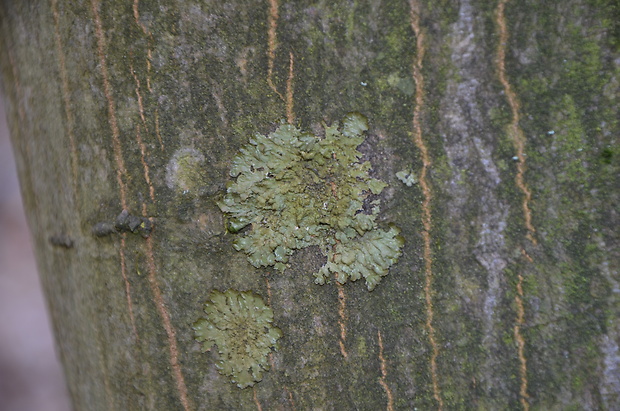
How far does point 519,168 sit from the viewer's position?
874mm

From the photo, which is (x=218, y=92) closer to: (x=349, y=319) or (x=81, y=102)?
(x=81, y=102)

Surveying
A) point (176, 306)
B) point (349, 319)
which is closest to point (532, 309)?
point (349, 319)

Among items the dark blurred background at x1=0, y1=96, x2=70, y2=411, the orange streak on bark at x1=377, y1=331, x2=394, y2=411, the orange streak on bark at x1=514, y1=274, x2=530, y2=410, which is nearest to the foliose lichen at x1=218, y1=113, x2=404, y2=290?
the orange streak on bark at x1=377, y1=331, x2=394, y2=411

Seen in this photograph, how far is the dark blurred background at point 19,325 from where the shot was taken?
11.7 feet

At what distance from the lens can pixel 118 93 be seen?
882 mm

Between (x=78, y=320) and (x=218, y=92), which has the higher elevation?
(x=218, y=92)

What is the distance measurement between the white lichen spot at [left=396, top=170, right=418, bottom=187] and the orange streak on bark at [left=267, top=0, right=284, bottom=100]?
27 centimetres

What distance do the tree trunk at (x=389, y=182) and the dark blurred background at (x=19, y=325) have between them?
3239 mm

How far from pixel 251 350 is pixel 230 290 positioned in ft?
0.41

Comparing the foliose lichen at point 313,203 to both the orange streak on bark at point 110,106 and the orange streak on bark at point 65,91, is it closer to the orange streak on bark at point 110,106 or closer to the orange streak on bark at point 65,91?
the orange streak on bark at point 110,106

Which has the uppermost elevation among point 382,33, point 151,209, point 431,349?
point 382,33

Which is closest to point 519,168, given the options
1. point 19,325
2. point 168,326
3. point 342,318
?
point 342,318

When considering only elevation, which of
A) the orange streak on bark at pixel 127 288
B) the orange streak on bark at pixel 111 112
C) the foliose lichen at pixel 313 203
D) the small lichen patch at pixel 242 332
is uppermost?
the orange streak on bark at pixel 111 112

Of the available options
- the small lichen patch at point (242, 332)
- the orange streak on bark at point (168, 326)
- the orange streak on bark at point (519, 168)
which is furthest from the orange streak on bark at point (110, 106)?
the orange streak on bark at point (519, 168)
